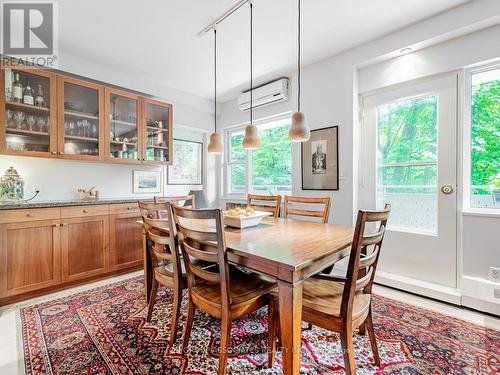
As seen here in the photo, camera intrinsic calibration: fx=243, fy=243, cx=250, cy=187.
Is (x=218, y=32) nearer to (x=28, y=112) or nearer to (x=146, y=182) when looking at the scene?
(x=28, y=112)

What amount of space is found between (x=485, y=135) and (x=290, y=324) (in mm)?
2454

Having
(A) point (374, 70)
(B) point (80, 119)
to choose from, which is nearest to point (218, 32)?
(A) point (374, 70)

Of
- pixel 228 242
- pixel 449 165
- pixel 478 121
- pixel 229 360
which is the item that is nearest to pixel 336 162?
pixel 449 165

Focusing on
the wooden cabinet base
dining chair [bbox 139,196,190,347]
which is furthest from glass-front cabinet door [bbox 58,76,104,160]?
dining chair [bbox 139,196,190,347]

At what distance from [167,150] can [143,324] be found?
7.94 ft

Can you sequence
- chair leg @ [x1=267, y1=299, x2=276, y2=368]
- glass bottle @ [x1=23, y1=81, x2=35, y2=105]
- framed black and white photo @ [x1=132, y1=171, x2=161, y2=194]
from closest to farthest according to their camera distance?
chair leg @ [x1=267, y1=299, x2=276, y2=368]
glass bottle @ [x1=23, y1=81, x2=35, y2=105]
framed black and white photo @ [x1=132, y1=171, x2=161, y2=194]

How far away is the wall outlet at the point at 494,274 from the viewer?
6.63 feet

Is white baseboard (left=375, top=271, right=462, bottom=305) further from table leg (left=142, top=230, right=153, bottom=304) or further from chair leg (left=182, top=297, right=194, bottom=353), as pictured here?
table leg (left=142, top=230, right=153, bottom=304)

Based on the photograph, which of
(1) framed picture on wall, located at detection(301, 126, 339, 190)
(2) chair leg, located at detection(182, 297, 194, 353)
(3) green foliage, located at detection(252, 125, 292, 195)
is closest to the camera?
(2) chair leg, located at detection(182, 297, 194, 353)

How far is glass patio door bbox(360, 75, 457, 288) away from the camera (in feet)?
7.63

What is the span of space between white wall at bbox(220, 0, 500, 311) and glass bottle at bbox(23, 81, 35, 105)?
2.87 m

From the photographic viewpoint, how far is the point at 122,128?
322cm

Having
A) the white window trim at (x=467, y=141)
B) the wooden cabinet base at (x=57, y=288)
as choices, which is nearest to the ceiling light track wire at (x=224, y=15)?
the white window trim at (x=467, y=141)

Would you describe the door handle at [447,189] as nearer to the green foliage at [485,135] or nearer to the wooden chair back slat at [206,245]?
the green foliage at [485,135]
